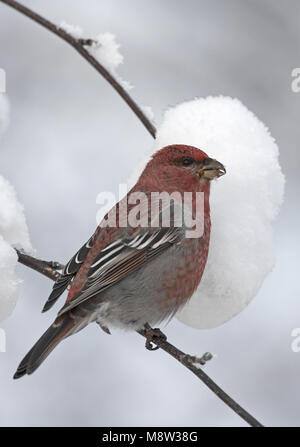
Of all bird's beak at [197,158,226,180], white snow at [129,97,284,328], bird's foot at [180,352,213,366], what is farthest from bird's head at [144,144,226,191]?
bird's foot at [180,352,213,366]

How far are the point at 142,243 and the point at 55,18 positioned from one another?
415 centimetres

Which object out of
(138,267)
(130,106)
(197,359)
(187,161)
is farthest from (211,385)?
(187,161)

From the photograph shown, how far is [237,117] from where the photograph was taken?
3193 mm

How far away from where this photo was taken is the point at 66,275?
3.53 meters

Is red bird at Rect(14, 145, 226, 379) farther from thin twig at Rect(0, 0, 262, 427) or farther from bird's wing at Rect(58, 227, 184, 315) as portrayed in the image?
thin twig at Rect(0, 0, 262, 427)

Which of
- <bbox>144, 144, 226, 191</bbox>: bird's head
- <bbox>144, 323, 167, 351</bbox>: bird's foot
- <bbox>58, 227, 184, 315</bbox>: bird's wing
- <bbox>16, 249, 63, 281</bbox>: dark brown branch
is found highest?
<bbox>144, 144, 226, 191</bbox>: bird's head

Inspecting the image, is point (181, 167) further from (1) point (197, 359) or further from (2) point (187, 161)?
(1) point (197, 359)

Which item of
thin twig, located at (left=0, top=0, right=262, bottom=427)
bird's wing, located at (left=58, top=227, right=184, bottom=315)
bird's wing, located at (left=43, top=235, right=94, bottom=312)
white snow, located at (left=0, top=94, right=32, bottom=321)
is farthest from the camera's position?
bird's wing, located at (left=58, top=227, right=184, bottom=315)

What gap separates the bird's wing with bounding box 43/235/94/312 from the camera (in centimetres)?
335

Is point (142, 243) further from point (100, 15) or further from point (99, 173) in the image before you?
point (100, 15)

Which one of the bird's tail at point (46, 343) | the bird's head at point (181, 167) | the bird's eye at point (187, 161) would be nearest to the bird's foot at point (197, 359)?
the bird's tail at point (46, 343)

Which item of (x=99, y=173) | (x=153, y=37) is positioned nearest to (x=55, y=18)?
(x=153, y=37)

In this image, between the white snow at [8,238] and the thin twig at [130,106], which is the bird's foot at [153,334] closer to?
the thin twig at [130,106]

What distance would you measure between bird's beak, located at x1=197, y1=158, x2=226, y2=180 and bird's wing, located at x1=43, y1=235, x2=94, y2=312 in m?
0.62
